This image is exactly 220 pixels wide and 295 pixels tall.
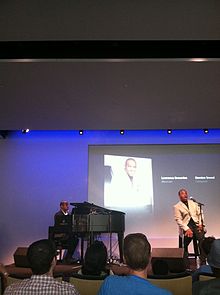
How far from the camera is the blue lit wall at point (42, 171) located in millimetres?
7883

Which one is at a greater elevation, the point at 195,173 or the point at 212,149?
the point at 212,149

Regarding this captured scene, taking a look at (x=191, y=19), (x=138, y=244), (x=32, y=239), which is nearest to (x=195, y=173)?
(x=32, y=239)

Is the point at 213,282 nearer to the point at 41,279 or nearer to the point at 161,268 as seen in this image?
the point at 41,279

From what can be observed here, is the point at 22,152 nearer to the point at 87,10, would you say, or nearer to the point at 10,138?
the point at 10,138

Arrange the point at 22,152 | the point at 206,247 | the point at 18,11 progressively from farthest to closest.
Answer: the point at 22,152 < the point at 18,11 < the point at 206,247

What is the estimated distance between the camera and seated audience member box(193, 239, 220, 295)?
1771 millimetres

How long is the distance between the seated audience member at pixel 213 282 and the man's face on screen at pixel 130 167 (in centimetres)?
576

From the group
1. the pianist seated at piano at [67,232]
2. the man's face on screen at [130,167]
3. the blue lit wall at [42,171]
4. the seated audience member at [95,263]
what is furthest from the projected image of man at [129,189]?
the seated audience member at [95,263]

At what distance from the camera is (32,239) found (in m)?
7.79

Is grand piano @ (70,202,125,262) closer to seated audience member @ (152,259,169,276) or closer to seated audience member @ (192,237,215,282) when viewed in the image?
seated audience member @ (152,259,169,276)

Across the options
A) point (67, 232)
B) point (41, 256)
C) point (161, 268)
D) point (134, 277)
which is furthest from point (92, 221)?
point (134, 277)

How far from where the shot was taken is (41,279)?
1.79 meters

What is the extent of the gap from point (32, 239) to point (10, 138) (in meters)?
2.57

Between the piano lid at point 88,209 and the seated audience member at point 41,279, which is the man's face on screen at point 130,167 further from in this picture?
the seated audience member at point 41,279
